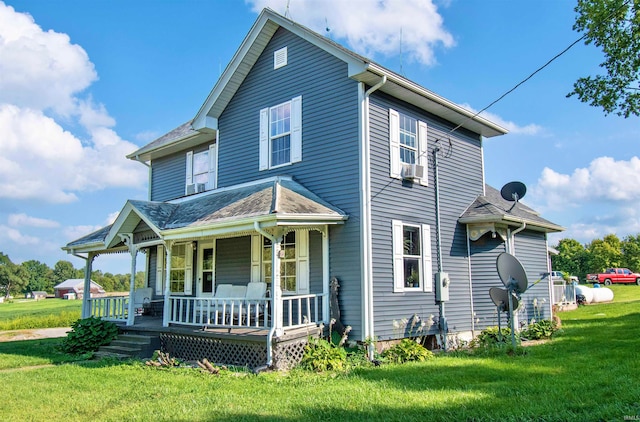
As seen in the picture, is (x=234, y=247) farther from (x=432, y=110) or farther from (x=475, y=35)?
(x=475, y=35)

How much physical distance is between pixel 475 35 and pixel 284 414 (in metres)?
9.79

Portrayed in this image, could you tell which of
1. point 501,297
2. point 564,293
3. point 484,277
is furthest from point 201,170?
point 564,293

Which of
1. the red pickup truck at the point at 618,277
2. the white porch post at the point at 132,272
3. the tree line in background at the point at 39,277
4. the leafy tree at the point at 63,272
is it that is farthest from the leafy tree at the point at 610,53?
the leafy tree at the point at 63,272

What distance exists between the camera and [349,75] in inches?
423

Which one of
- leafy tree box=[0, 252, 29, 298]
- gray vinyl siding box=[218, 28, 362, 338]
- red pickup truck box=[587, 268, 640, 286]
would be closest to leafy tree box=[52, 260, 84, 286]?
leafy tree box=[0, 252, 29, 298]

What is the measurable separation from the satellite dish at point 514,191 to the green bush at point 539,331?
3.51 meters

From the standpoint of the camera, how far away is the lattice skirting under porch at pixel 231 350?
9281 mm

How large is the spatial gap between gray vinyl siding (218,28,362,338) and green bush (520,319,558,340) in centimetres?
573

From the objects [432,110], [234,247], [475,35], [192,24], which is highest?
[192,24]

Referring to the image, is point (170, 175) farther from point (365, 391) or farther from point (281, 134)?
point (365, 391)

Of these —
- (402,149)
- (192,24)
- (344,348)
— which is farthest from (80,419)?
(192,24)

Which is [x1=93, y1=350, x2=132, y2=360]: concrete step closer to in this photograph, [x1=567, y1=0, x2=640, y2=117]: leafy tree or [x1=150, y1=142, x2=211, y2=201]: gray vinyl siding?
[x1=150, y1=142, x2=211, y2=201]: gray vinyl siding

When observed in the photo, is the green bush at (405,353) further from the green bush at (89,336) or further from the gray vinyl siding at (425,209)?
the green bush at (89,336)

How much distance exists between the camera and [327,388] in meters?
7.41
